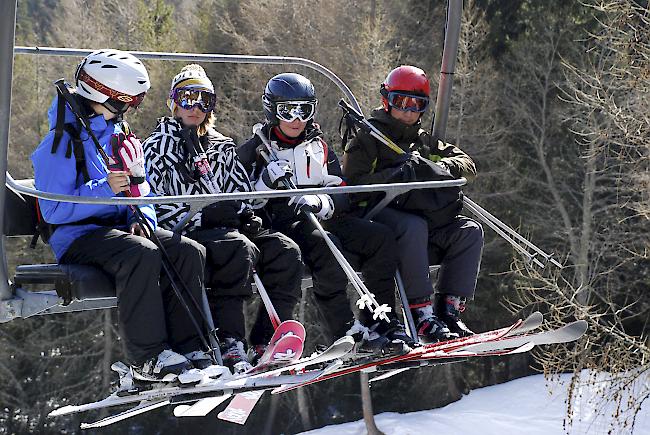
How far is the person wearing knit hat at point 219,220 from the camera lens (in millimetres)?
5035

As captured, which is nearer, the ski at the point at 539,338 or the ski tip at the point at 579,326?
the ski at the point at 539,338

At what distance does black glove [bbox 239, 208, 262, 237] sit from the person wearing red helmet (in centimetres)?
74

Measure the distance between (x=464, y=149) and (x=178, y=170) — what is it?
2085cm

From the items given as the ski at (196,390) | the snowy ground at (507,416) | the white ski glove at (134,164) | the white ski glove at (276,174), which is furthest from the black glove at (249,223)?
the snowy ground at (507,416)

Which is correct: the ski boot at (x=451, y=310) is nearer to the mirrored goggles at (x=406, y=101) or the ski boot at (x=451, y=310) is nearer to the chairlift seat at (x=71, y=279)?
the mirrored goggles at (x=406, y=101)

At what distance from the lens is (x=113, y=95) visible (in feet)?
15.5

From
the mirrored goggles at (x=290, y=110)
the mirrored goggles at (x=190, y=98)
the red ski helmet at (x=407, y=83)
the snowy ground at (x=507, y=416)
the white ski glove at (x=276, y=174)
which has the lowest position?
the snowy ground at (x=507, y=416)

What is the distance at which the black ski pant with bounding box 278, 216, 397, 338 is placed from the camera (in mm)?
5398

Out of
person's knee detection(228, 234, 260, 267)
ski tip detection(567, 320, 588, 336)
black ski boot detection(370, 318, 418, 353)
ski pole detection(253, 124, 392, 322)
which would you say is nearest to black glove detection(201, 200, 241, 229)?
person's knee detection(228, 234, 260, 267)

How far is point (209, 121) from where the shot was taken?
18.1ft

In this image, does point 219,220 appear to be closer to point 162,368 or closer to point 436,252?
point 162,368

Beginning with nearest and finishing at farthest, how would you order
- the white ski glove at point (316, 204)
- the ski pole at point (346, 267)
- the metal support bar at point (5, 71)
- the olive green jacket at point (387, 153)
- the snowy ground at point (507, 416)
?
1. the metal support bar at point (5, 71)
2. the ski pole at point (346, 267)
3. the white ski glove at point (316, 204)
4. the olive green jacket at point (387, 153)
5. the snowy ground at point (507, 416)

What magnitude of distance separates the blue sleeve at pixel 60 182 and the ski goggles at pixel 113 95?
27 cm

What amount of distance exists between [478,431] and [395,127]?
17027 mm
